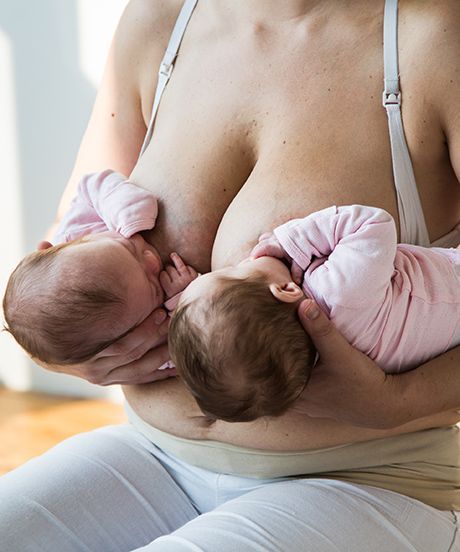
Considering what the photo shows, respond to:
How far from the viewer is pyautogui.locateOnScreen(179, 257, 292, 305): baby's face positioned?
1110 millimetres

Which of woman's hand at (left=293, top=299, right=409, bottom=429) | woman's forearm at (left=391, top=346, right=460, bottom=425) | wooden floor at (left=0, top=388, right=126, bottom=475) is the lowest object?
wooden floor at (left=0, top=388, right=126, bottom=475)

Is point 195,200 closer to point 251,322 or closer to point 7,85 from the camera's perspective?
point 251,322

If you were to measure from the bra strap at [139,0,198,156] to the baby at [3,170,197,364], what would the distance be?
194 mm

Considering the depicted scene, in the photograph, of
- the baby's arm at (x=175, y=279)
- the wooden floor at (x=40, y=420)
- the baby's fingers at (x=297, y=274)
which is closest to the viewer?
the baby's fingers at (x=297, y=274)

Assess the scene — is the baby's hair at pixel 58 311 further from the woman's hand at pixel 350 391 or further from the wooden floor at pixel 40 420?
the wooden floor at pixel 40 420

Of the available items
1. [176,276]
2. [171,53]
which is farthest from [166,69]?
[176,276]

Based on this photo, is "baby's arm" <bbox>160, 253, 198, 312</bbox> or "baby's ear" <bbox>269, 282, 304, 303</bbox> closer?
"baby's ear" <bbox>269, 282, 304, 303</bbox>

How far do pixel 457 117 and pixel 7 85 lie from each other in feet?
6.39

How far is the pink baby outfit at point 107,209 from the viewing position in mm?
1373

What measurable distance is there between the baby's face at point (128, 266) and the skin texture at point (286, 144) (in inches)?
1.5

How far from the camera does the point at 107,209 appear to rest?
1411 millimetres

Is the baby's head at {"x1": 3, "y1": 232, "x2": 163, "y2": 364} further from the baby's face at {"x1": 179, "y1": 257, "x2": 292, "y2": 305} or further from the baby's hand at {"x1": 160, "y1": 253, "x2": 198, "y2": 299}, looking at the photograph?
the baby's face at {"x1": 179, "y1": 257, "x2": 292, "y2": 305}

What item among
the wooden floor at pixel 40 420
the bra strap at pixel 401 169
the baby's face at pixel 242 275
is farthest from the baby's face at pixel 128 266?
the wooden floor at pixel 40 420

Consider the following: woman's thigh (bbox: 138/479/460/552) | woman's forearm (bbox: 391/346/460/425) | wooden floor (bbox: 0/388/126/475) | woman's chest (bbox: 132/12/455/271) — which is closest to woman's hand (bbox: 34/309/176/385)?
woman's chest (bbox: 132/12/455/271)
